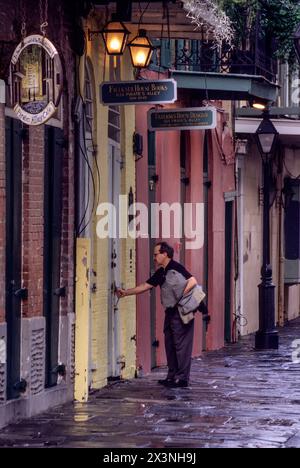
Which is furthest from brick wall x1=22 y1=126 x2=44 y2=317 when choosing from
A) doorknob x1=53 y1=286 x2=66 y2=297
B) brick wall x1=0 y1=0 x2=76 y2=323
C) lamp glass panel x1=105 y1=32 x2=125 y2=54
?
lamp glass panel x1=105 y1=32 x2=125 y2=54

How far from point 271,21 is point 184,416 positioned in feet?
36.0

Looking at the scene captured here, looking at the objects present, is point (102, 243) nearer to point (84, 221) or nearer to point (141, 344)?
point (84, 221)

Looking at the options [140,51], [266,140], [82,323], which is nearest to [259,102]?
[266,140]

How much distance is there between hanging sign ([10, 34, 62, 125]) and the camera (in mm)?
13148

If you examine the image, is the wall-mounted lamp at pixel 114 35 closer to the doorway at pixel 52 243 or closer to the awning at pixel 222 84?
the doorway at pixel 52 243

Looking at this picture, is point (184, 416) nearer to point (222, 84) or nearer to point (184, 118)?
point (184, 118)

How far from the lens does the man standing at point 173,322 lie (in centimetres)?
1698

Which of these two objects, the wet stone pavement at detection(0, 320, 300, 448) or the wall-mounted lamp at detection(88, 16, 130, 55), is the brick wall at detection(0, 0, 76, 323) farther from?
the wet stone pavement at detection(0, 320, 300, 448)

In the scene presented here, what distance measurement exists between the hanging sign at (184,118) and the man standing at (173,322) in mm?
2227

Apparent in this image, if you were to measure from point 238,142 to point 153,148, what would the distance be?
243 inches

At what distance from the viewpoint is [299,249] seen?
A: 31062 millimetres

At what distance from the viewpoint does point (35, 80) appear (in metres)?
13.3

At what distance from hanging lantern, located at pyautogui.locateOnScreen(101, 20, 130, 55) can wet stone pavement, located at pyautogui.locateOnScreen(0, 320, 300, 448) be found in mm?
3955

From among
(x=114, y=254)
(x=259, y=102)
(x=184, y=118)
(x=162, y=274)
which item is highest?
(x=259, y=102)
